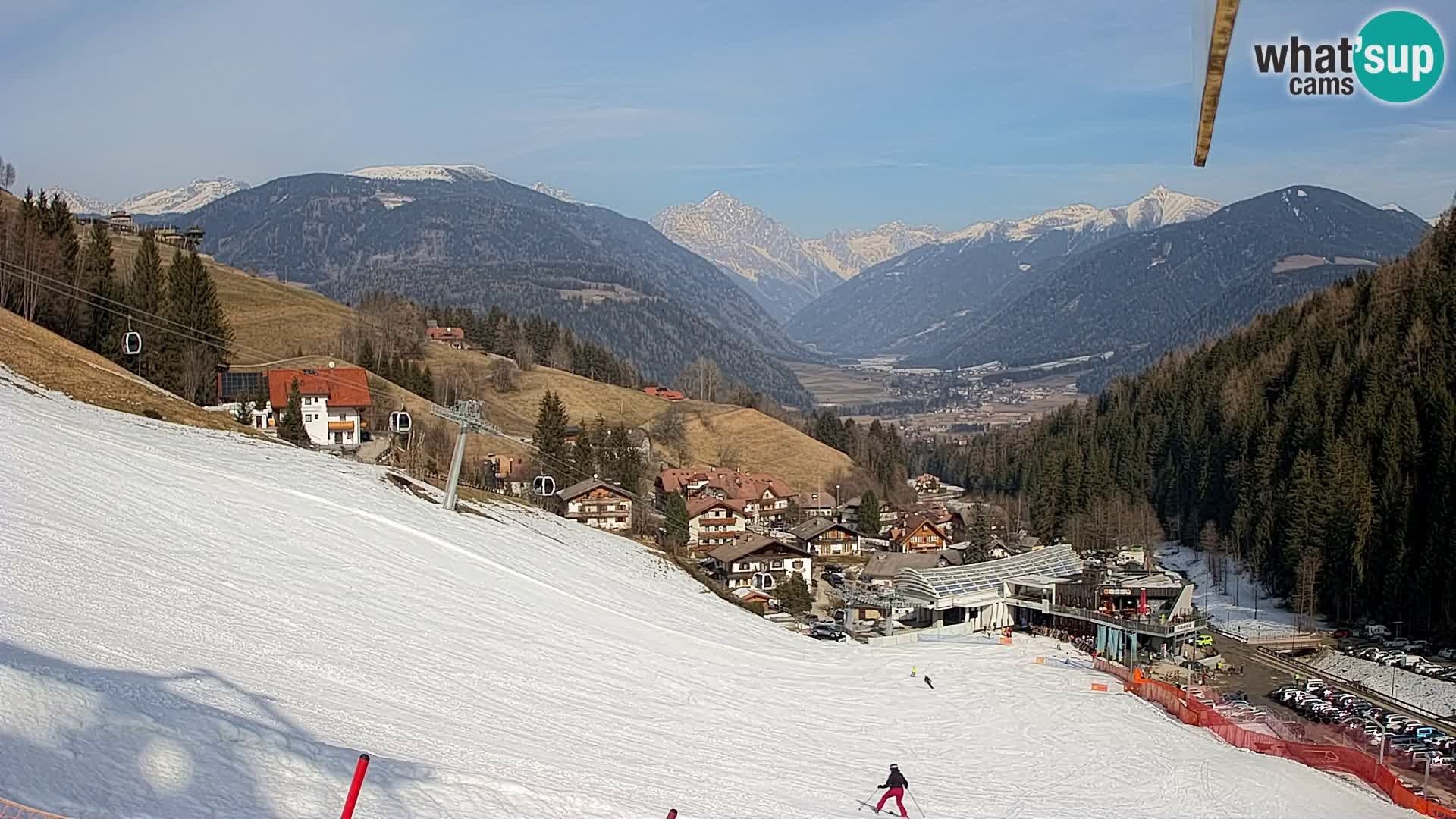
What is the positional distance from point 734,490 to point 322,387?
124 feet

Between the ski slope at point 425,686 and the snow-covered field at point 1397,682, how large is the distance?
17.8m

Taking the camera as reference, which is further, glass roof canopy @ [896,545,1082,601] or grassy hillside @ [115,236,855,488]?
grassy hillside @ [115,236,855,488]

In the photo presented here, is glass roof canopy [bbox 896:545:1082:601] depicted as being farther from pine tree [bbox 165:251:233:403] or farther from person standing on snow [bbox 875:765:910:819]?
pine tree [bbox 165:251:233:403]

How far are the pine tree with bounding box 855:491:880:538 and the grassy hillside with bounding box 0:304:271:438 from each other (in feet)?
187

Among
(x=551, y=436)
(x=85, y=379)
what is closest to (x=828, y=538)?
(x=551, y=436)

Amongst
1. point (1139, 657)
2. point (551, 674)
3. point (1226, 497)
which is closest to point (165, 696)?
point (551, 674)

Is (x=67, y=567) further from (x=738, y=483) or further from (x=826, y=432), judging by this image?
(x=826, y=432)

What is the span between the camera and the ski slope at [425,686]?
467 inches

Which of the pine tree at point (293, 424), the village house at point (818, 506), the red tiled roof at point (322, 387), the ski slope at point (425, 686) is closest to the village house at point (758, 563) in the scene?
the red tiled roof at point (322, 387)

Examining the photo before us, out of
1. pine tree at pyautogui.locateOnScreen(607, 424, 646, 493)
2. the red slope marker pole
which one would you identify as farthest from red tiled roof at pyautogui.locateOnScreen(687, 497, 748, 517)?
the red slope marker pole

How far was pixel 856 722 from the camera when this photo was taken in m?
24.5

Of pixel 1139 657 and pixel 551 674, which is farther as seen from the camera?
pixel 1139 657

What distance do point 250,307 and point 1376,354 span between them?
106 meters

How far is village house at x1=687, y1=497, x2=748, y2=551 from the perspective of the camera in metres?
88.3
